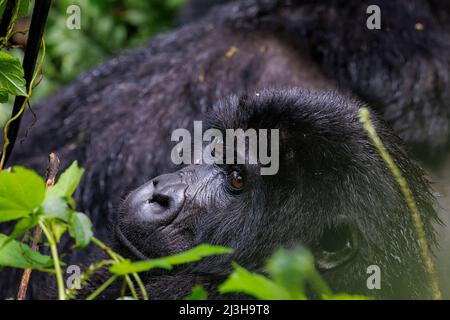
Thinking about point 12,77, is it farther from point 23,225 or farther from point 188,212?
point 188,212

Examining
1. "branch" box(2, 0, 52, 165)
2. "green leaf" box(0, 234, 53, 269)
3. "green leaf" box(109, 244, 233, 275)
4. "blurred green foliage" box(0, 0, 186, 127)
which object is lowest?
"green leaf" box(109, 244, 233, 275)

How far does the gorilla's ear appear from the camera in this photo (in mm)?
2143

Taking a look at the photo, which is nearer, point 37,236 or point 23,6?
point 37,236

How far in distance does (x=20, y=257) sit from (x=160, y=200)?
0.88m

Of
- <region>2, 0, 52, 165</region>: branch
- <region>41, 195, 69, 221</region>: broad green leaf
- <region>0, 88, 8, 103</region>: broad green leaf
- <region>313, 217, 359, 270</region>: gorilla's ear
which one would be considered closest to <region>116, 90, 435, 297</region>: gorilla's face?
<region>313, 217, 359, 270</region>: gorilla's ear

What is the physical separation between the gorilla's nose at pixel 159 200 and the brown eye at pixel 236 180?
150 millimetres

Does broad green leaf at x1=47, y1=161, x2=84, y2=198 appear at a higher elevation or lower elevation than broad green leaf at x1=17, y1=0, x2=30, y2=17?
lower

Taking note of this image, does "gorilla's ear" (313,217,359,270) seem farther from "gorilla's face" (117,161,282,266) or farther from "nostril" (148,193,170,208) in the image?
"nostril" (148,193,170,208)

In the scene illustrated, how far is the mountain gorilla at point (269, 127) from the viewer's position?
2.20 metres

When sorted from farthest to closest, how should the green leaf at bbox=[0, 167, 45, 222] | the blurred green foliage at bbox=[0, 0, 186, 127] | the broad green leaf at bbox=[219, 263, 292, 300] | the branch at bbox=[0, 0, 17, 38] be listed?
the blurred green foliage at bbox=[0, 0, 186, 127] < the branch at bbox=[0, 0, 17, 38] < the green leaf at bbox=[0, 167, 45, 222] < the broad green leaf at bbox=[219, 263, 292, 300]

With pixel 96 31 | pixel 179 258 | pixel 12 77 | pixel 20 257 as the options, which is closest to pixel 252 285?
pixel 179 258

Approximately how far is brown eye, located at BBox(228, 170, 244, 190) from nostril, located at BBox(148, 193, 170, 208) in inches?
8.1

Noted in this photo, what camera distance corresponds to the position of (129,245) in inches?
93.8

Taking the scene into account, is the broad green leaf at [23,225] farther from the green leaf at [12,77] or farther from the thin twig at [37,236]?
the green leaf at [12,77]
